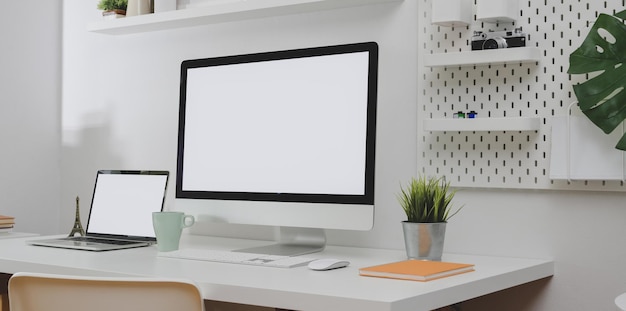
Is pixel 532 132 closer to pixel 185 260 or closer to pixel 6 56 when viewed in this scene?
pixel 185 260

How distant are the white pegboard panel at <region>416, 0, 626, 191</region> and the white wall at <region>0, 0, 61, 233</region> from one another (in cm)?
148

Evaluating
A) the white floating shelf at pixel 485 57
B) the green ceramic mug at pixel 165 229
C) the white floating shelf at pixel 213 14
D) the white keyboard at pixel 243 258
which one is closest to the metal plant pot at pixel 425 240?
the white keyboard at pixel 243 258

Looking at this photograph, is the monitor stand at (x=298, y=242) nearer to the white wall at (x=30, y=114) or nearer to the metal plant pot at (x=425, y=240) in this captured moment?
the metal plant pot at (x=425, y=240)

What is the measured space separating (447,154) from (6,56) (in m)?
1.61

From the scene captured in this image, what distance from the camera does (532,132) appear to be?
1895mm

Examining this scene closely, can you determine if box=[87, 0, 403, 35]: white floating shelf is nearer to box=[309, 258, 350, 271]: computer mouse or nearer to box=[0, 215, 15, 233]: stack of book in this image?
box=[0, 215, 15, 233]: stack of book

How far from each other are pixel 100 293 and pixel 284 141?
0.67 metres

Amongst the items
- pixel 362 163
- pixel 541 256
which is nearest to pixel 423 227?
pixel 362 163

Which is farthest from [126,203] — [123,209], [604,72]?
[604,72]

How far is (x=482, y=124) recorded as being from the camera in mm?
1896

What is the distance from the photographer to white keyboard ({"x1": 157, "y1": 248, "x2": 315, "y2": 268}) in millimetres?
1676

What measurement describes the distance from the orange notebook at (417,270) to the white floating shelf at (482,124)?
39 cm

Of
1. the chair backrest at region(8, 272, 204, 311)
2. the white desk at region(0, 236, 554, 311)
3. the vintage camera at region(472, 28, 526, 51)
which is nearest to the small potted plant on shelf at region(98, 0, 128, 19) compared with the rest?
the white desk at region(0, 236, 554, 311)

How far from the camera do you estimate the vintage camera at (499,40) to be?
1.88m
